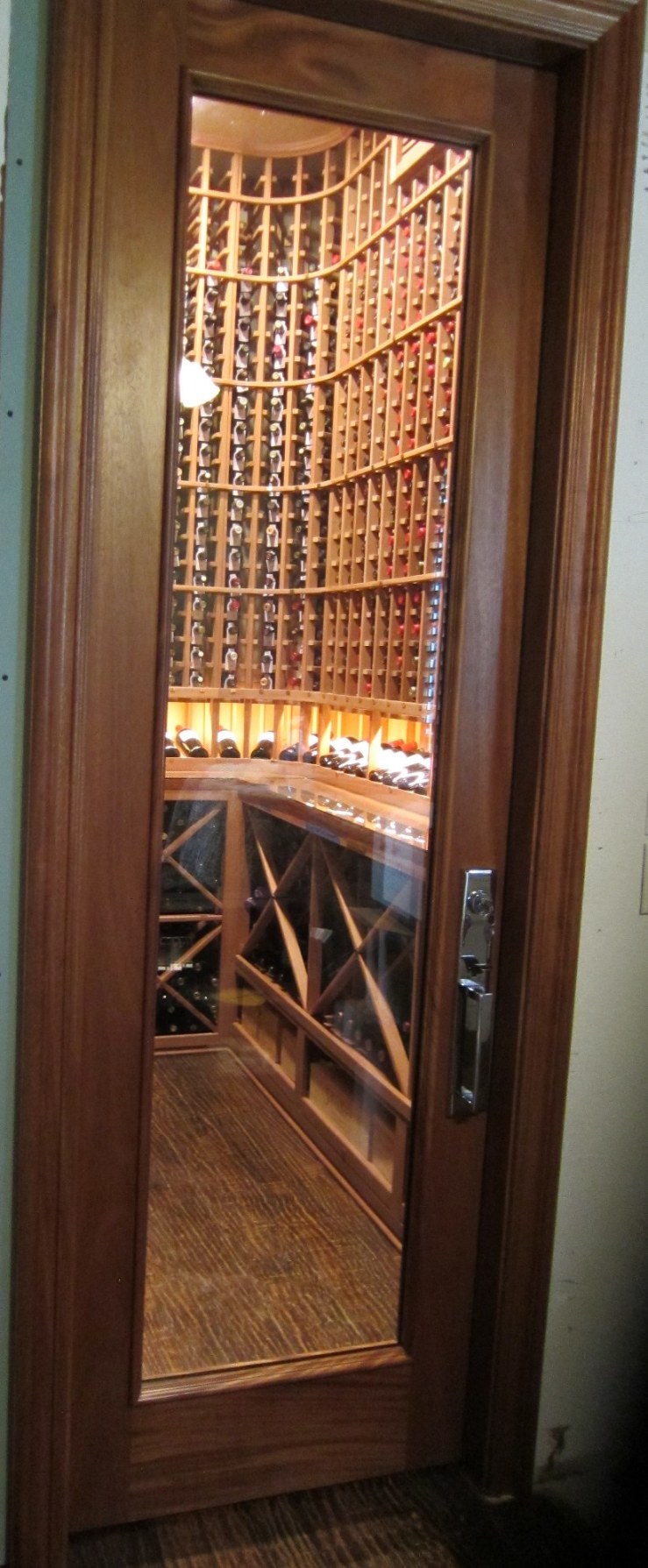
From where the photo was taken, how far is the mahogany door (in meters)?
1.75

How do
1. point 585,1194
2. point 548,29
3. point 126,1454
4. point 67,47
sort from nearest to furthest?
point 67,47 → point 548,29 → point 126,1454 → point 585,1194

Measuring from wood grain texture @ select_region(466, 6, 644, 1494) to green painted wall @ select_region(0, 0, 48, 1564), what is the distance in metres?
0.76

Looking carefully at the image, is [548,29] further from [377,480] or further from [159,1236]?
[159,1236]

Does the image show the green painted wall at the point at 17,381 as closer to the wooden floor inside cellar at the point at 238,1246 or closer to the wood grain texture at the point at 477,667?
the wooden floor inside cellar at the point at 238,1246

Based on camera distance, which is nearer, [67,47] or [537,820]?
[67,47]

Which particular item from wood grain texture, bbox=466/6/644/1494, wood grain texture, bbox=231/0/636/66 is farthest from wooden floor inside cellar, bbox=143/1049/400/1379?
wood grain texture, bbox=231/0/636/66

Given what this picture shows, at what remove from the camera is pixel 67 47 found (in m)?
1.61

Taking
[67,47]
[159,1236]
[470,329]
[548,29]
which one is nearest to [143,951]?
[159,1236]

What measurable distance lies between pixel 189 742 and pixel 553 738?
1.77ft

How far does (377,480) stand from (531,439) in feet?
0.96

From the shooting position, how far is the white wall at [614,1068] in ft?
6.45

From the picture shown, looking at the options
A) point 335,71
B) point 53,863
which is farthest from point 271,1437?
point 335,71

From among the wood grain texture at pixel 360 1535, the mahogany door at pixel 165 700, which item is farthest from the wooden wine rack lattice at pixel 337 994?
the wood grain texture at pixel 360 1535

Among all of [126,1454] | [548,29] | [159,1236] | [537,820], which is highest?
[548,29]
